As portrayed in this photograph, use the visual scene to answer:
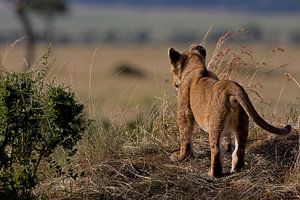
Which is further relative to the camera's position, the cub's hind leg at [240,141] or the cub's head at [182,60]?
the cub's head at [182,60]

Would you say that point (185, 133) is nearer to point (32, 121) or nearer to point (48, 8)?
point (32, 121)

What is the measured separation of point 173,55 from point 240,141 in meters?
1.24

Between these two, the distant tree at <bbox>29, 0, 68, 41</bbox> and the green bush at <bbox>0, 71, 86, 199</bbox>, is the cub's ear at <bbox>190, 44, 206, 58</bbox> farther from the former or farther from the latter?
the distant tree at <bbox>29, 0, 68, 41</bbox>

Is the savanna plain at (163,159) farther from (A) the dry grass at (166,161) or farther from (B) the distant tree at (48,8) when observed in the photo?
(B) the distant tree at (48,8)

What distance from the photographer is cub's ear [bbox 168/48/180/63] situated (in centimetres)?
863

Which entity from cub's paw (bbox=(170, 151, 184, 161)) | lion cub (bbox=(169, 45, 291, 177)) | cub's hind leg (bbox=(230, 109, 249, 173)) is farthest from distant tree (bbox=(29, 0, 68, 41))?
cub's hind leg (bbox=(230, 109, 249, 173))

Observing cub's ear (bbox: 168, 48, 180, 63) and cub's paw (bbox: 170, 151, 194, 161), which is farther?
cub's ear (bbox: 168, 48, 180, 63)

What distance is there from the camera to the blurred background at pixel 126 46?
959cm

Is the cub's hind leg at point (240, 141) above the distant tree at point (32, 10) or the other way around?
the other way around

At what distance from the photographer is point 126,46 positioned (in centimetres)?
9369

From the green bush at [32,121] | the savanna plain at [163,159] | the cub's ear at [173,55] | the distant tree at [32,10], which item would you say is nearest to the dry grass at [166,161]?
the savanna plain at [163,159]

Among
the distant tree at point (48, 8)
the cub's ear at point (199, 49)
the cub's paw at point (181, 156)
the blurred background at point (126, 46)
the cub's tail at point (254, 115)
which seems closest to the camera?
the cub's tail at point (254, 115)

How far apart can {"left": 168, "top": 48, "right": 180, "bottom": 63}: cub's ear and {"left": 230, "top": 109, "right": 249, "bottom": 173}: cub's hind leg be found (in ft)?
3.81

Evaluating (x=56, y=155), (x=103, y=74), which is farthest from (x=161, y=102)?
(x=103, y=74)
